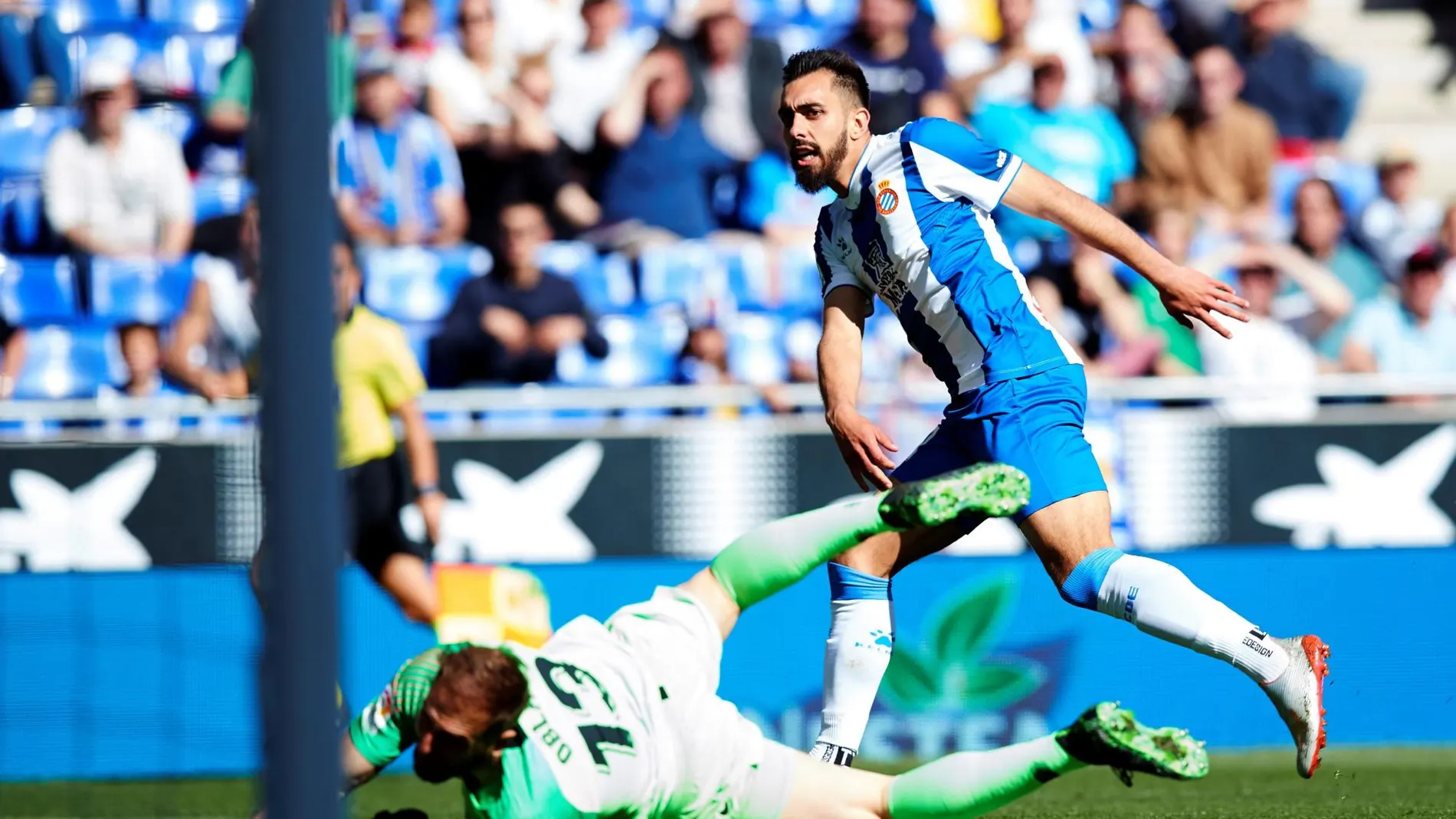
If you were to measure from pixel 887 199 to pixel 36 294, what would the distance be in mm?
5457

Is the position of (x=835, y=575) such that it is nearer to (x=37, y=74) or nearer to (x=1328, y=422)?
(x=1328, y=422)

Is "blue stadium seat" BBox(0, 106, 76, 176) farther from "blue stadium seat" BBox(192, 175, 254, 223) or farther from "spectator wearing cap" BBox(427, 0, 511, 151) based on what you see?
"spectator wearing cap" BBox(427, 0, 511, 151)

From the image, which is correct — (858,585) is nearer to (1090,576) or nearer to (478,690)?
(1090,576)

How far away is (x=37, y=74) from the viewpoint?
9047 mm

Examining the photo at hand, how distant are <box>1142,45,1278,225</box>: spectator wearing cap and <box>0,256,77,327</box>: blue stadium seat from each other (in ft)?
20.3

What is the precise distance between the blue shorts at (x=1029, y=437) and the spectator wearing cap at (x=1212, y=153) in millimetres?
5987

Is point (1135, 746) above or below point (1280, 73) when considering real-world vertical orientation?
below

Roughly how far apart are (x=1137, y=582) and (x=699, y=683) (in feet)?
4.16

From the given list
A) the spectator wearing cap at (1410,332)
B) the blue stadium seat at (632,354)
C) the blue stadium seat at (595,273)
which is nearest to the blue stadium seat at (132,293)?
the blue stadium seat at (632,354)

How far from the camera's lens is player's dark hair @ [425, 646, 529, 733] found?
3936 mm

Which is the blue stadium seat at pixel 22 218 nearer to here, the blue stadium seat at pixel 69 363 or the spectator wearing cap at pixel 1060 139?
the blue stadium seat at pixel 69 363

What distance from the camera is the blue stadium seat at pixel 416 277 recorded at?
10.1 m

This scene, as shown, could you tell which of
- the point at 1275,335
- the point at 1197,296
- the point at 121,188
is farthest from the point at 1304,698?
the point at 1275,335

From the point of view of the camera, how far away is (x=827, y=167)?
5258 mm
